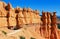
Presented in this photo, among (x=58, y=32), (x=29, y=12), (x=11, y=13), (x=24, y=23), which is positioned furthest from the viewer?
(x=58, y=32)

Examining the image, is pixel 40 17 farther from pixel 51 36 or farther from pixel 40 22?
pixel 51 36

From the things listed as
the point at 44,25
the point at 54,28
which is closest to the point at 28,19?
the point at 44,25

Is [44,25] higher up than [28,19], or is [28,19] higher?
[28,19]

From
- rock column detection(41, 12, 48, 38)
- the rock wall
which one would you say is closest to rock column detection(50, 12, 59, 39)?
the rock wall

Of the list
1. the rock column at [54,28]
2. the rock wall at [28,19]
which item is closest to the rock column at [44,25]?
the rock wall at [28,19]

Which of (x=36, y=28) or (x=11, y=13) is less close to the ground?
(x=11, y=13)

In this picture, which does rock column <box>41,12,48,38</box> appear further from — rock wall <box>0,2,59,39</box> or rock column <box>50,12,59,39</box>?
rock column <box>50,12,59,39</box>

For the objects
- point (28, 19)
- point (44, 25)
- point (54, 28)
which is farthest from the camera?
point (54, 28)

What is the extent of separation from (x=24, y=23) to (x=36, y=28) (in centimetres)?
364

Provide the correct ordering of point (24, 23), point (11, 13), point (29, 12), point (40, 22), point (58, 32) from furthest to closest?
point (58, 32) → point (40, 22) → point (29, 12) → point (24, 23) → point (11, 13)

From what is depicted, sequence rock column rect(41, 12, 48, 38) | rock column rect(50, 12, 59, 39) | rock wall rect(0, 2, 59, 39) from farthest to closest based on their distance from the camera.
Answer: rock column rect(50, 12, 59, 39) < rock column rect(41, 12, 48, 38) < rock wall rect(0, 2, 59, 39)

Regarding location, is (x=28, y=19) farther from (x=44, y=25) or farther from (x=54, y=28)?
(x=54, y=28)

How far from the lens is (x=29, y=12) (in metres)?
50.1

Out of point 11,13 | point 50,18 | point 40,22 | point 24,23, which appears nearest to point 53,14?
point 50,18
